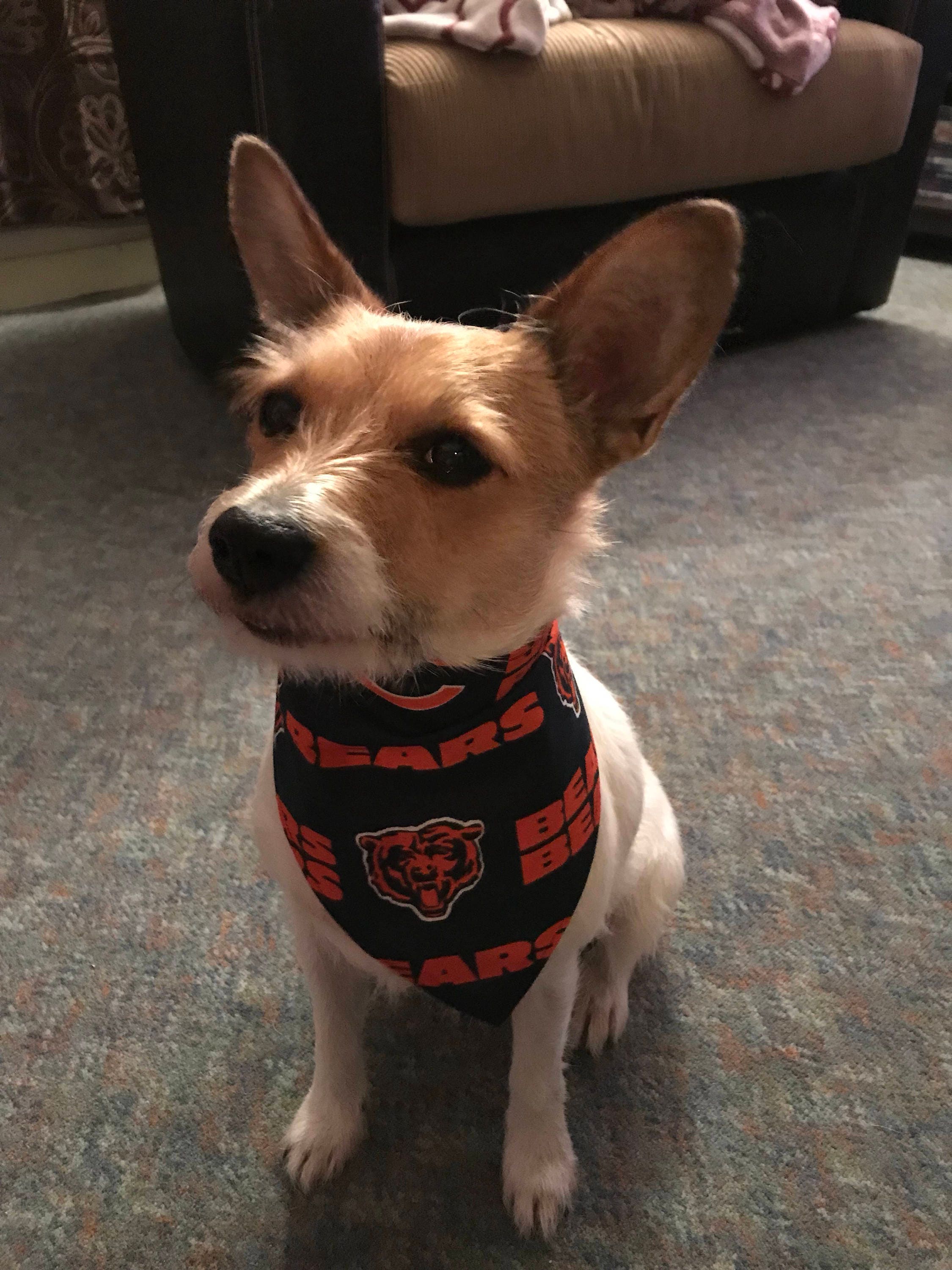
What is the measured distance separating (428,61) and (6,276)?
2.30m

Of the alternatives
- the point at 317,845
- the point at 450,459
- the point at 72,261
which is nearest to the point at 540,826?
the point at 317,845

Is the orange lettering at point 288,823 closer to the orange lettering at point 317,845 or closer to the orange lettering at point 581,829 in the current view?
the orange lettering at point 317,845

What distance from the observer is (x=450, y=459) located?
35.6 inches

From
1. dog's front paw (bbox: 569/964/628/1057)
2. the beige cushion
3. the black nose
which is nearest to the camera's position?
the black nose

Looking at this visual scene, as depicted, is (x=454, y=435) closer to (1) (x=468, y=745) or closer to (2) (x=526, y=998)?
(1) (x=468, y=745)

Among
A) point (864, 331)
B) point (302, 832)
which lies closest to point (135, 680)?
point (302, 832)

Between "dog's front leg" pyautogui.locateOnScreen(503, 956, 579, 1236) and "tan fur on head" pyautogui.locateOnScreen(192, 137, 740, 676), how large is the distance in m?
0.47

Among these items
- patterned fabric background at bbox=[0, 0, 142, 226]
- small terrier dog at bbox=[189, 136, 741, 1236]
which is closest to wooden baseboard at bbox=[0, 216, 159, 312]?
patterned fabric background at bbox=[0, 0, 142, 226]

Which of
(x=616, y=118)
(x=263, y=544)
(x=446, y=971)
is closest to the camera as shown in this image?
(x=263, y=544)

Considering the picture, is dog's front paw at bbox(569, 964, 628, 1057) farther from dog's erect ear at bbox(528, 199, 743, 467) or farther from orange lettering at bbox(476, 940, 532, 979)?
dog's erect ear at bbox(528, 199, 743, 467)

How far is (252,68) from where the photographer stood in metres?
2.20

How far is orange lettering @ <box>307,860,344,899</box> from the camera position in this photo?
1.04 meters

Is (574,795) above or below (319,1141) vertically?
above

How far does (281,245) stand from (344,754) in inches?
24.5
